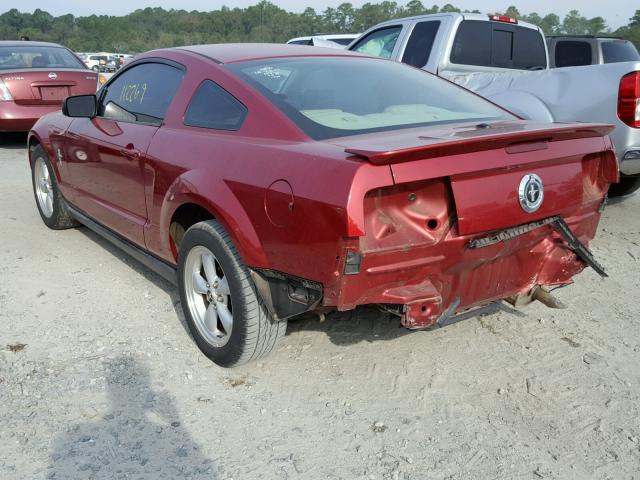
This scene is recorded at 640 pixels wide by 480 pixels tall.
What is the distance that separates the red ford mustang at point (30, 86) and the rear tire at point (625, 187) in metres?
7.09

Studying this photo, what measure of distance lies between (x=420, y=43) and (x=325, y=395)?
4901 mm

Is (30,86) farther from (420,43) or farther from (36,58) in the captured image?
(420,43)

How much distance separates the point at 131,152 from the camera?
364cm

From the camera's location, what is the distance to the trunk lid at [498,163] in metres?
2.38

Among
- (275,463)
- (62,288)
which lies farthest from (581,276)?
(62,288)

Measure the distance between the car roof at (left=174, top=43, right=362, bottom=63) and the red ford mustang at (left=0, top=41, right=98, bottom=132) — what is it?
610 centimetres

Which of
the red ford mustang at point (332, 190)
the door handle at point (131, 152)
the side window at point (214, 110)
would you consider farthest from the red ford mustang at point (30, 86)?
the side window at point (214, 110)

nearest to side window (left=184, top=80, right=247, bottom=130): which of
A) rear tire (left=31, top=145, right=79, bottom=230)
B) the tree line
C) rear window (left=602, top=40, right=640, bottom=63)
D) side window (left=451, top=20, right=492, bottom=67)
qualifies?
rear tire (left=31, top=145, right=79, bottom=230)

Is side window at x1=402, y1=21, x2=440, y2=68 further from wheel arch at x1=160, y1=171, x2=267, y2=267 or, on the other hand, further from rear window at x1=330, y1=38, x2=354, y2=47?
rear window at x1=330, y1=38, x2=354, y2=47

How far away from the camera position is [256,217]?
2707 mm

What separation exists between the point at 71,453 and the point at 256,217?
120 centimetres

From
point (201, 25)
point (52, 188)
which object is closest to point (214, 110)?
point (52, 188)

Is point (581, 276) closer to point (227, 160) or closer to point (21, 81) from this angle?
point (227, 160)

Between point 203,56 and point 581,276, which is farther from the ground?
point 203,56
